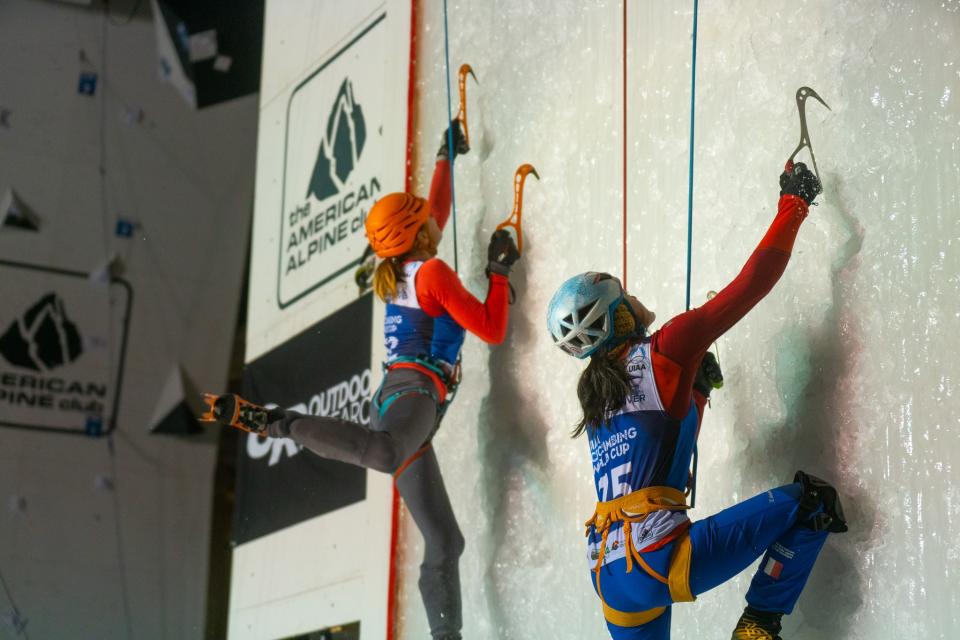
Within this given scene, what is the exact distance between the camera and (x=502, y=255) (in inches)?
133

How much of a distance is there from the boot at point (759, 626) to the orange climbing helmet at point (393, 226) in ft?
4.79

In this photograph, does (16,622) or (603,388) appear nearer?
(603,388)

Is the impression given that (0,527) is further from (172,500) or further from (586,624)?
(586,624)

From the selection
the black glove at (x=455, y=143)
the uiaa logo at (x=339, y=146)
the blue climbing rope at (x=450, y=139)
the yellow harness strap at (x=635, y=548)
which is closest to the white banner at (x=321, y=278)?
the uiaa logo at (x=339, y=146)

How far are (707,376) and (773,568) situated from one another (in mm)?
479

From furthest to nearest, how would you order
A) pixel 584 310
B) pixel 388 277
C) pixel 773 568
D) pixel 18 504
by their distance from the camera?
pixel 18 504, pixel 388 277, pixel 584 310, pixel 773 568

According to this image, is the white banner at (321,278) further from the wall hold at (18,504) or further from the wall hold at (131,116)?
the wall hold at (131,116)

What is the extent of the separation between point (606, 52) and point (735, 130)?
0.66 meters

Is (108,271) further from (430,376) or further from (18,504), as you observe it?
(430,376)

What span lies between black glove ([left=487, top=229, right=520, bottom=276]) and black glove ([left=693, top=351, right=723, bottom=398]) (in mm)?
792

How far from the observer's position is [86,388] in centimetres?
732

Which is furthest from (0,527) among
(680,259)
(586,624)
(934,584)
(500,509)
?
(934,584)

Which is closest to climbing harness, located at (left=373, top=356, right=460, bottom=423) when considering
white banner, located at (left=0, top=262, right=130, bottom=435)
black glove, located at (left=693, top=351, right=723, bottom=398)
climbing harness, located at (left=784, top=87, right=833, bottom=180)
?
black glove, located at (left=693, top=351, right=723, bottom=398)

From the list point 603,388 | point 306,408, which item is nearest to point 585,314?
point 603,388
